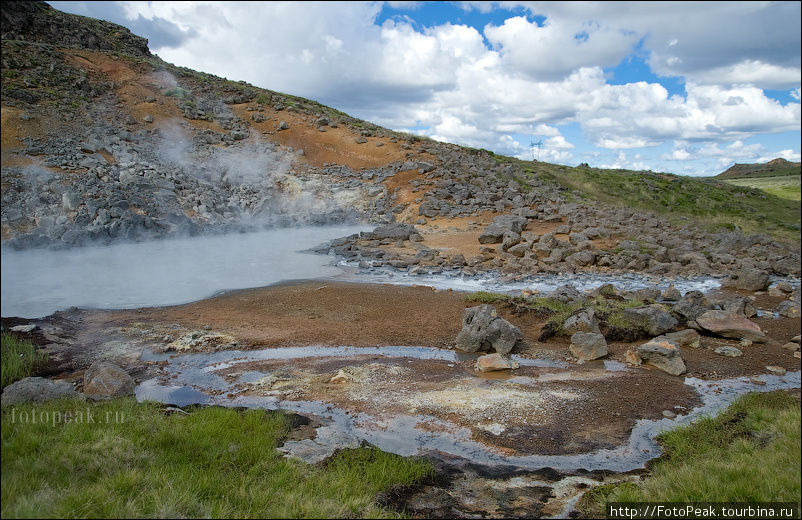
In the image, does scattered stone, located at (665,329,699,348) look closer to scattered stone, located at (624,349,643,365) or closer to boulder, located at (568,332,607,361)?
scattered stone, located at (624,349,643,365)

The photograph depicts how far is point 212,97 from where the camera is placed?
38.9 m

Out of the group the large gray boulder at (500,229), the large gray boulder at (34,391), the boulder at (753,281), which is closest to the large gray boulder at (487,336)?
the large gray boulder at (34,391)

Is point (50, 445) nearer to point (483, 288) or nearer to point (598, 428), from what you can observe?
point (598, 428)

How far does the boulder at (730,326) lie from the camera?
10.4 metres

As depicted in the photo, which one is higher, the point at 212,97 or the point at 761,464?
the point at 212,97

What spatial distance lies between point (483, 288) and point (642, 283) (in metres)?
5.68

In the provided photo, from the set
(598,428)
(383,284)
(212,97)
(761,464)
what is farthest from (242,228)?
(761,464)

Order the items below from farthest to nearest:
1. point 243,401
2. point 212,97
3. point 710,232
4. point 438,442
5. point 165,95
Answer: point 212,97
point 165,95
point 710,232
point 243,401
point 438,442

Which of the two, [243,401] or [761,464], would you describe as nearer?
[761,464]

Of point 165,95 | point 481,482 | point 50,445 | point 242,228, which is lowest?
point 481,482

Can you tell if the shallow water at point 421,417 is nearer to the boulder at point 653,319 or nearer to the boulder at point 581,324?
the boulder at point 581,324

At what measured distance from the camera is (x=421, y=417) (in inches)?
304

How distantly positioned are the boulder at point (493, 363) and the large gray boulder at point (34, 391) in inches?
264

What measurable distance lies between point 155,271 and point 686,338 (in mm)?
16025
